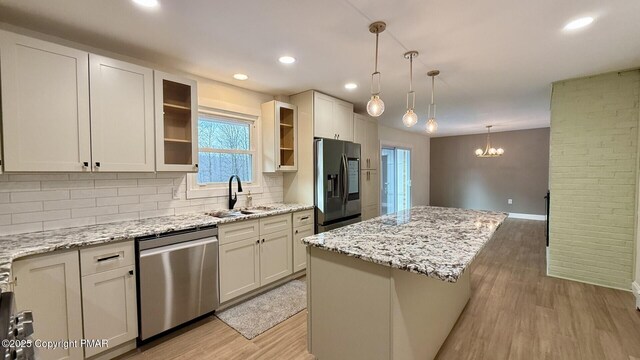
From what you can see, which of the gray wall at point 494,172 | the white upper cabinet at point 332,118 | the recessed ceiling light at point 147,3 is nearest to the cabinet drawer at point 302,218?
the white upper cabinet at point 332,118

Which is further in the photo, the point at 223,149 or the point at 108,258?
the point at 223,149

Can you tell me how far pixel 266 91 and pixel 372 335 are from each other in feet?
9.80

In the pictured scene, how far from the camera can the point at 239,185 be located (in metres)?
3.10

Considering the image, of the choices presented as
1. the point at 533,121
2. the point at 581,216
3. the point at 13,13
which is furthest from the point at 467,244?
the point at 533,121

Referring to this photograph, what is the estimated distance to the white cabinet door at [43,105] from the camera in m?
1.72

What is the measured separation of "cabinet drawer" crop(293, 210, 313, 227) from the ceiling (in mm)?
1553

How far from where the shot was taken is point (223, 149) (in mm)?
3176

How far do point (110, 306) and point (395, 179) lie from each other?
20.5 feet

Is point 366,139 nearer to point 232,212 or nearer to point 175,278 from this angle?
point 232,212

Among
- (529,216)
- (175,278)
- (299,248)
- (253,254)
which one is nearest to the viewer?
(175,278)

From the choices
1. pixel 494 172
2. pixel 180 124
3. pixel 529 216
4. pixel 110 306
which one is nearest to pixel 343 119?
pixel 180 124

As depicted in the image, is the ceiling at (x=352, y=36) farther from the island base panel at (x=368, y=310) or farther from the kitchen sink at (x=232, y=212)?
the island base panel at (x=368, y=310)

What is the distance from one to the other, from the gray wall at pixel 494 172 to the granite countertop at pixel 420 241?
5.74 metres

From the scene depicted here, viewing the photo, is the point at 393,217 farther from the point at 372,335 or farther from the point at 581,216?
the point at 581,216
